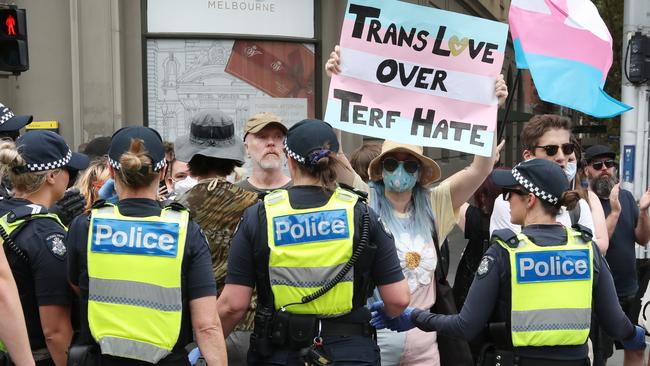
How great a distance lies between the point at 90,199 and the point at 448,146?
1983mm

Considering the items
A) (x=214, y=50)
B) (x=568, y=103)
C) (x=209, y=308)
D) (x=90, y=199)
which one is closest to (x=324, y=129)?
(x=209, y=308)

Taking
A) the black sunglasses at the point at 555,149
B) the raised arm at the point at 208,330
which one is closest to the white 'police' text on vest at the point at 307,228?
the raised arm at the point at 208,330

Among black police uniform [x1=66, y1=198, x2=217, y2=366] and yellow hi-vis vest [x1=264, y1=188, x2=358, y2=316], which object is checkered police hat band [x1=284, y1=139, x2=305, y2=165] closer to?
yellow hi-vis vest [x1=264, y1=188, x2=358, y2=316]

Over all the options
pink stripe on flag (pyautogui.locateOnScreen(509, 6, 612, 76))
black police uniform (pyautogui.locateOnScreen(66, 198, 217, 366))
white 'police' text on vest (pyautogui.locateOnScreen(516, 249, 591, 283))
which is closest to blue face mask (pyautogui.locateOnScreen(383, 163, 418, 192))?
white 'police' text on vest (pyautogui.locateOnScreen(516, 249, 591, 283))

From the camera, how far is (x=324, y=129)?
3.62 metres

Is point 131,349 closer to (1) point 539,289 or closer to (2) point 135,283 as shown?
(2) point 135,283

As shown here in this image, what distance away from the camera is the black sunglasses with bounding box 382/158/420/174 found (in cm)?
451

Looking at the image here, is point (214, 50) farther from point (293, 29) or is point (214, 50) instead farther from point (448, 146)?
point (448, 146)

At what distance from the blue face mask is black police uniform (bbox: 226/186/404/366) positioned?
859 mm

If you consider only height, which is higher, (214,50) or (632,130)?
(214,50)

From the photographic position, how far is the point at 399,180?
4.47 metres

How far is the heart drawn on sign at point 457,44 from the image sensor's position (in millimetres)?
4727

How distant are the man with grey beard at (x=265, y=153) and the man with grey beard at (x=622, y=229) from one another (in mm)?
2893

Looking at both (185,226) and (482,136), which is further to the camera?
(482,136)
